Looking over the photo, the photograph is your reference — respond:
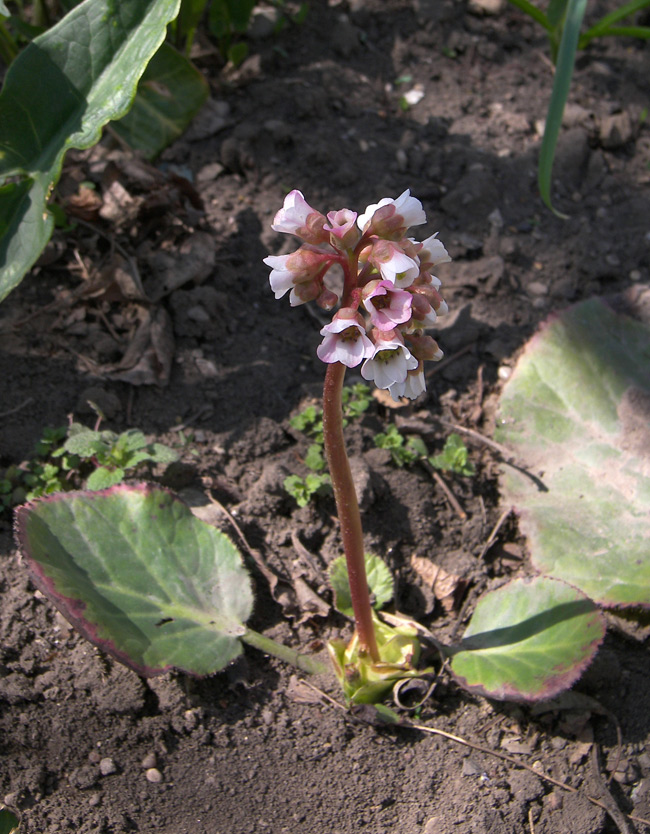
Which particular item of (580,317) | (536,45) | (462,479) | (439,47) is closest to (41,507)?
(462,479)

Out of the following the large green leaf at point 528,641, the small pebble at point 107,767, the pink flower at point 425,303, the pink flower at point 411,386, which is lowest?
the large green leaf at point 528,641

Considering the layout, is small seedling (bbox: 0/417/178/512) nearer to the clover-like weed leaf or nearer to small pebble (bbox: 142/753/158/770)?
the clover-like weed leaf

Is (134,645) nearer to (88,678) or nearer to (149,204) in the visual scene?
(88,678)

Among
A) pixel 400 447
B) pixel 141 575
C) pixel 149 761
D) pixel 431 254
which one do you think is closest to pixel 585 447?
pixel 400 447

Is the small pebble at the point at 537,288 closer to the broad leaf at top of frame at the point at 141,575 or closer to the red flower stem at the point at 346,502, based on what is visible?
the red flower stem at the point at 346,502

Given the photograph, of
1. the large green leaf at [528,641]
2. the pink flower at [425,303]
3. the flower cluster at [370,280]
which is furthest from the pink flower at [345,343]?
the large green leaf at [528,641]

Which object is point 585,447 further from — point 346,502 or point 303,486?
point 346,502
